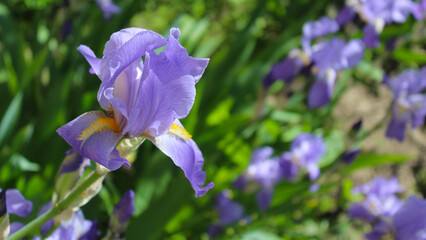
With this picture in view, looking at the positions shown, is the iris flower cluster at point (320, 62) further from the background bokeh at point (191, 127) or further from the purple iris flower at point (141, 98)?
the purple iris flower at point (141, 98)

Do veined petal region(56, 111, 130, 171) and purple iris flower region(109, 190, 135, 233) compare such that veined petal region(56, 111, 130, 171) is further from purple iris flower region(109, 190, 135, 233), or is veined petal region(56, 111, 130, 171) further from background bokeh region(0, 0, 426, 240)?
background bokeh region(0, 0, 426, 240)

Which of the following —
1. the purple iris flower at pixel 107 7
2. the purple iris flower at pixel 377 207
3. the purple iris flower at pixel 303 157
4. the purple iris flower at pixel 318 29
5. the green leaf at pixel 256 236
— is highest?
the purple iris flower at pixel 107 7

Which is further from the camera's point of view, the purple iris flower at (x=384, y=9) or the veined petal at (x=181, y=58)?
the purple iris flower at (x=384, y=9)

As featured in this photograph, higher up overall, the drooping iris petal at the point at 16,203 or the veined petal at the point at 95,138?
the veined petal at the point at 95,138

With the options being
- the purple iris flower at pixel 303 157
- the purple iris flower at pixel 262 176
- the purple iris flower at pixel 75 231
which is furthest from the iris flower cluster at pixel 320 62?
the purple iris flower at pixel 75 231

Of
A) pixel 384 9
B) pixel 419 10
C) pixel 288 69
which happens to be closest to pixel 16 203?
pixel 288 69
